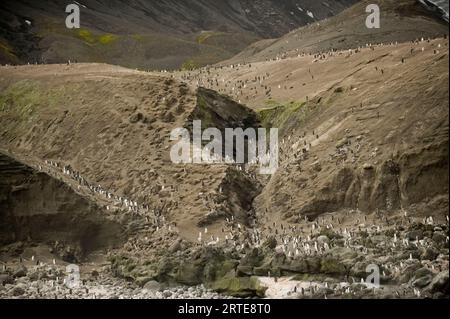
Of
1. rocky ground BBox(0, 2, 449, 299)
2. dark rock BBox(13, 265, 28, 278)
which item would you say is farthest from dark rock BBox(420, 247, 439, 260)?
dark rock BBox(13, 265, 28, 278)

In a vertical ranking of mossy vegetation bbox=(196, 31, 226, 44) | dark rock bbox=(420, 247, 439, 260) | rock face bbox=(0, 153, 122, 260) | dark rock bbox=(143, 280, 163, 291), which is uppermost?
mossy vegetation bbox=(196, 31, 226, 44)

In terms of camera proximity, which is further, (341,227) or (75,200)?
(75,200)

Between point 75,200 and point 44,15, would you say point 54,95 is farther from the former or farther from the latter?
point 44,15

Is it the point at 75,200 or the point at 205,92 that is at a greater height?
the point at 205,92

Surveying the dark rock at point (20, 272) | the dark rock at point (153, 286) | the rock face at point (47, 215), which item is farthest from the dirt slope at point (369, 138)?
the dark rock at point (20, 272)

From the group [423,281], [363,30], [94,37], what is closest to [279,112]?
[423,281]

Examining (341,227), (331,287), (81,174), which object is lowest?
(331,287)

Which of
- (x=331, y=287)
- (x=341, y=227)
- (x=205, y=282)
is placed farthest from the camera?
(x=341, y=227)

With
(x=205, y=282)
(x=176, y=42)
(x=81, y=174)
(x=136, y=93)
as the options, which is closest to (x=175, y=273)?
(x=205, y=282)

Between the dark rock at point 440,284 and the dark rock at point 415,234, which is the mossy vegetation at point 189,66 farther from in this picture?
the dark rock at point 440,284

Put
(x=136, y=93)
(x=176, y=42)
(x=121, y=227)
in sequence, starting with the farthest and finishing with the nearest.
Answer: (x=176, y=42) < (x=136, y=93) < (x=121, y=227)

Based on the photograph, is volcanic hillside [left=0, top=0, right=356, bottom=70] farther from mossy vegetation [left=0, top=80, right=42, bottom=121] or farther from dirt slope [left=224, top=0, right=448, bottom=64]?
mossy vegetation [left=0, top=80, right=42, bottom=121]
